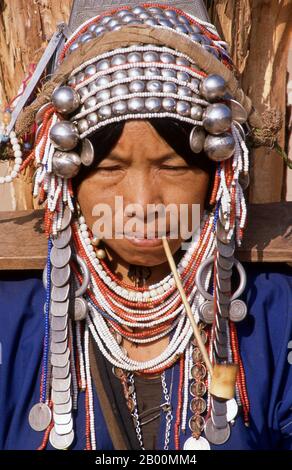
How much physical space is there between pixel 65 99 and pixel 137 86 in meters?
0.16

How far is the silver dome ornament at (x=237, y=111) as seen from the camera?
1.67 meters

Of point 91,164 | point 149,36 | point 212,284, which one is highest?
point 149,36

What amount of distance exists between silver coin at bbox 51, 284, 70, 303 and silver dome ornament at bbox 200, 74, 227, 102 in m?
0.57

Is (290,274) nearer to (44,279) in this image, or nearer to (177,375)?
(177,375)

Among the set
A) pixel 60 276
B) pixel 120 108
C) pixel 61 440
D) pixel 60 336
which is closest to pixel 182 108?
pixel 120 108

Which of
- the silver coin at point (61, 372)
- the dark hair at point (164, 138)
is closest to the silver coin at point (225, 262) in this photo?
the dark hair at point (164, 138)

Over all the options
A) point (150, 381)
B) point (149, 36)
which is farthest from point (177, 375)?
point (149, 36)

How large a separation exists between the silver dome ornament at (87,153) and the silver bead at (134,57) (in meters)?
0.20

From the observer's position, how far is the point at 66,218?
1.75m

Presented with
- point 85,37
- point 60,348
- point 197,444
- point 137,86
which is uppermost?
point 85,37

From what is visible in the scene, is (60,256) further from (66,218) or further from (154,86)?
(154,86)

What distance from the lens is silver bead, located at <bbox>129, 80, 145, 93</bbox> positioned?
1.55 m
